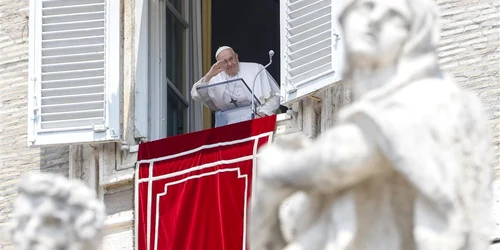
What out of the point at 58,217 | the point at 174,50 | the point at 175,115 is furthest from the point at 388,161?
the point at 174,50

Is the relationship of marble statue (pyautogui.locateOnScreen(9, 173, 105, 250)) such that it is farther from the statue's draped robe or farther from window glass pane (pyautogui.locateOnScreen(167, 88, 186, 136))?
window glass pane (pyautogui.locateOnScreen(167, 88, 186, 136))

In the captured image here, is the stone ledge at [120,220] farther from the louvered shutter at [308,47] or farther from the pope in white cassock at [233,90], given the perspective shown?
the louvered shutter at [308,47]

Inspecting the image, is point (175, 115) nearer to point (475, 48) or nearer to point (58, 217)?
point (475, 48)

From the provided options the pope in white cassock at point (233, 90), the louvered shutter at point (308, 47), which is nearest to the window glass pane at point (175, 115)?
the pope in white cassock at point (233, 90)

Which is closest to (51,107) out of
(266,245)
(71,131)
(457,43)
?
(71,131)

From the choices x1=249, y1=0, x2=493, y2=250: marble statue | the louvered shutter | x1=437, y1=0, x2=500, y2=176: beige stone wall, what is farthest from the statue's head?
the louvered shutter

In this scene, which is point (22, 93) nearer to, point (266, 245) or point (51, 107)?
point (51, 107)

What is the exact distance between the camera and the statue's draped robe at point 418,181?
772cm

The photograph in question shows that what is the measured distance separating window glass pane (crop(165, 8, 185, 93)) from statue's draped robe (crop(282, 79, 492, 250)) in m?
9.72

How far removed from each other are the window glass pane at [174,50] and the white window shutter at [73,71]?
636 mm

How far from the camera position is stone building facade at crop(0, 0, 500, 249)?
1551 cm

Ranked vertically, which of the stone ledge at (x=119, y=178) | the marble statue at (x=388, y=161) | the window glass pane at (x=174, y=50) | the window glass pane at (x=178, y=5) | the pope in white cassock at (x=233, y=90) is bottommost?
the stone ledge at (x=119, y=178)

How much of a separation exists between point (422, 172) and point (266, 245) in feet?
1.79

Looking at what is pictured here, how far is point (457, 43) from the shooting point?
51.1ft
